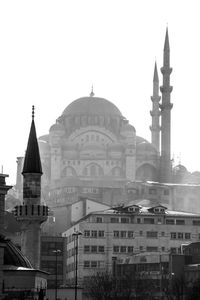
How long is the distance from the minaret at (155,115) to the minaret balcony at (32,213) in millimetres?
112153

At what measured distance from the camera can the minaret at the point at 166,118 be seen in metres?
168

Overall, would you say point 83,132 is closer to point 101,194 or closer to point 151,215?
point 101,194

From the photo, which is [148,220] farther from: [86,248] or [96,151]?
[96,151]

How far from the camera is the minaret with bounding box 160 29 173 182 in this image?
168 m

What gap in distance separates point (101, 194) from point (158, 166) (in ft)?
69.6

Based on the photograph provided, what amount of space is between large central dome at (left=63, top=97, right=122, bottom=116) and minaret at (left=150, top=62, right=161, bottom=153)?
23.6ft

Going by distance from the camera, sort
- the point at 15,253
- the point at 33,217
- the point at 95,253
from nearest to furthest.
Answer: the point at 15,253, the point at 33,217, the point at 95,253

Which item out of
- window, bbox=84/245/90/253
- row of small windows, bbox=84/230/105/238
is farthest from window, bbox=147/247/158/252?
window, bbox=84/245/90/253

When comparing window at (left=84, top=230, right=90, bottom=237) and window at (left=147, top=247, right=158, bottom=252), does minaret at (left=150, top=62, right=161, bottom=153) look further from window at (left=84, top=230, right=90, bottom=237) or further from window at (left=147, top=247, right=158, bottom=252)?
window at (left=84, top=230, right=90, bottom=237)

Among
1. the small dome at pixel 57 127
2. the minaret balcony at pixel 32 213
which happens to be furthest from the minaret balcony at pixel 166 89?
the minaret balcony at pixel 32 213

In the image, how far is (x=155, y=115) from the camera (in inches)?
7274

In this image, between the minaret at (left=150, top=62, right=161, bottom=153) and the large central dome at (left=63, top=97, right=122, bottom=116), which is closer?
the minaret at (left=150, top=62, right=161, bottom=153)

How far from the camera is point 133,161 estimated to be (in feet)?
587

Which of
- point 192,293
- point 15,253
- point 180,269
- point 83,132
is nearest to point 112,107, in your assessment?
point 83,132
